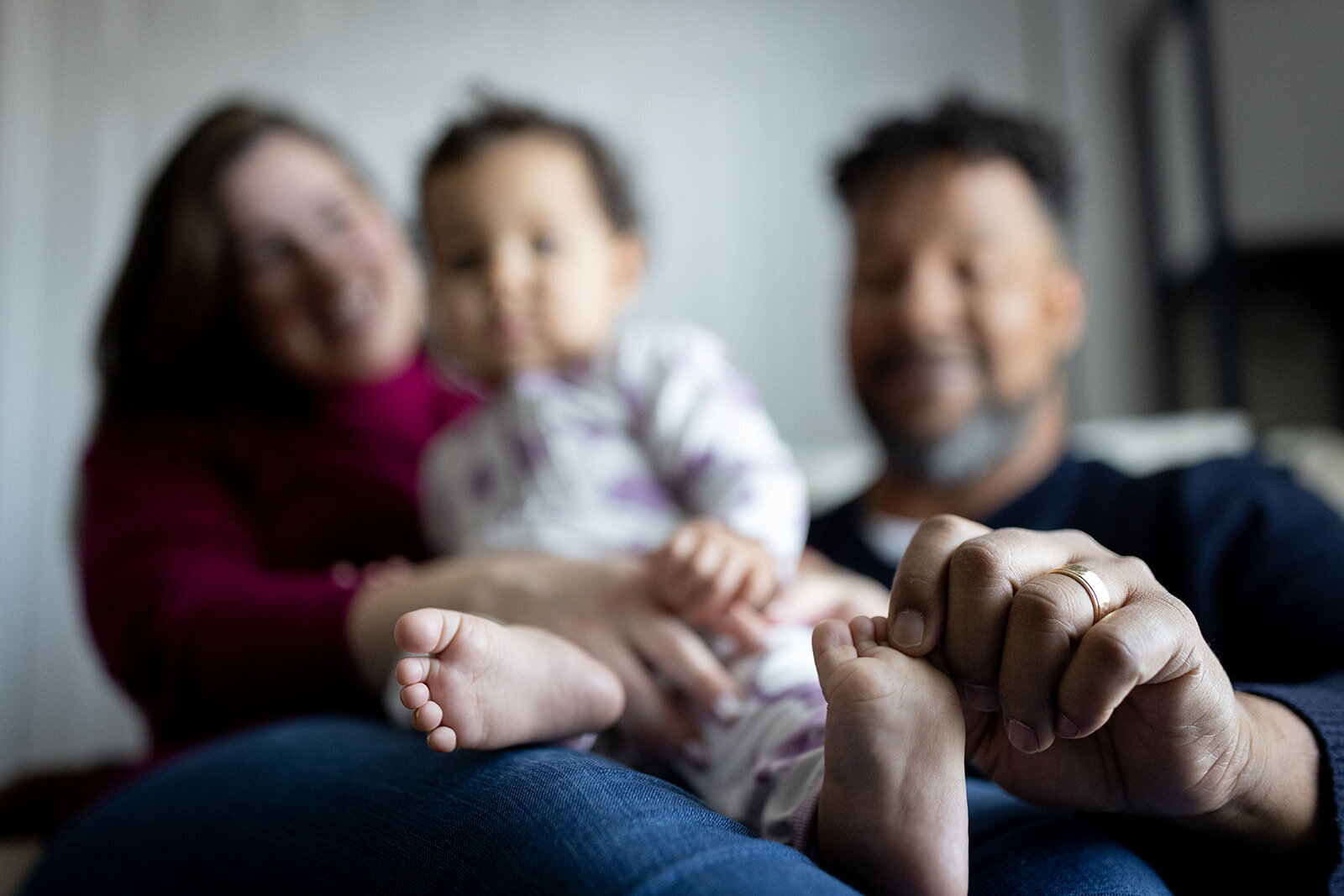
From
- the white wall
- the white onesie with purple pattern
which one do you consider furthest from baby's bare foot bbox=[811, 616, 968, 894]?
the white wall

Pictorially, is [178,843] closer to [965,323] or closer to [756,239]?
[965,323]

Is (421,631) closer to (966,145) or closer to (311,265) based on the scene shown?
(311,265)

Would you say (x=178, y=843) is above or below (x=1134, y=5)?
below

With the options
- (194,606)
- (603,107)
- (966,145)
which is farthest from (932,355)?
(603,107)

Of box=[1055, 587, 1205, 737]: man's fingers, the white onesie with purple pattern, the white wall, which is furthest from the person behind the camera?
the white wall

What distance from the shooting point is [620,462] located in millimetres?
965

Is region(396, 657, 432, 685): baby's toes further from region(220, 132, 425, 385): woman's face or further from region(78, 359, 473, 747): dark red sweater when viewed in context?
region(220, 132, 425, 385): woman's face

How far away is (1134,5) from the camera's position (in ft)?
9.16

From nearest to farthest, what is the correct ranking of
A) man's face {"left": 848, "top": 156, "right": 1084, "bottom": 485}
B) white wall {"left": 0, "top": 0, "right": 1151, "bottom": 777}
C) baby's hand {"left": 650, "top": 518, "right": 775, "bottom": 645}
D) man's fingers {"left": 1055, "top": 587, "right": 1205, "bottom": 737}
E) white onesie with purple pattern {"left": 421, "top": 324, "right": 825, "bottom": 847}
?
man's fingers {"left": 1055, "top": 587, "right": 1205, "bottom": 737}, baby's hand {"left": 650, "top": 518, "right": 775, "bottom": 645}, white onesie with purple pattern {"left": 421, "top": 324, "right": 825, "bottom": 847}, man's face {"left": 848, "top": 156, "right": 1084, "bottom": 485}, white wall {"left": 0, "top": 0, "right": 1151, "bottom": 777}

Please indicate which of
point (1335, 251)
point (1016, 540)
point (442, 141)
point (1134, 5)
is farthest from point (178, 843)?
point (1134, 5)

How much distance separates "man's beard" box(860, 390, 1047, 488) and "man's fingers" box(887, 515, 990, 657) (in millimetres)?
724

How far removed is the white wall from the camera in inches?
112

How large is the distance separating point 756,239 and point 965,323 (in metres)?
1.84

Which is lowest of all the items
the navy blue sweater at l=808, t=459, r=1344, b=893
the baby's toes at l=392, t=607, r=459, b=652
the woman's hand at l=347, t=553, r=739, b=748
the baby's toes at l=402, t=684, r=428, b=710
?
the navy blue sweater at l=808, t=459, r=1344, b=893
